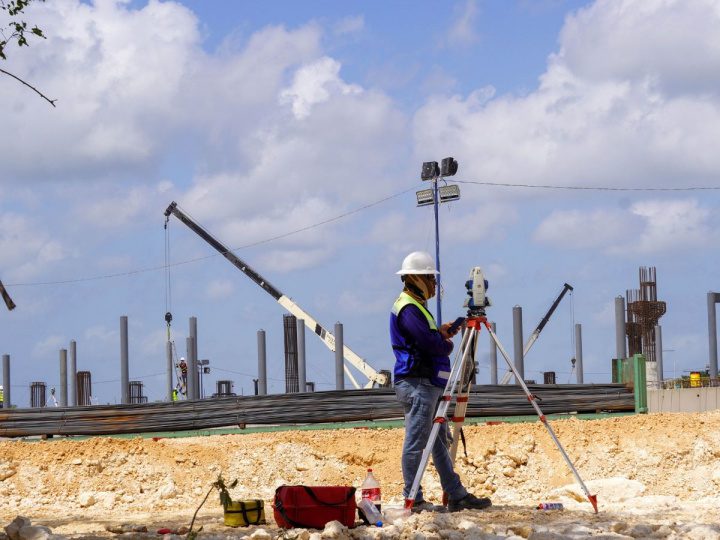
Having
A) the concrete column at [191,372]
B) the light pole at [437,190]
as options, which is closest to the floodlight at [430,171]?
the light pole at [437,190]

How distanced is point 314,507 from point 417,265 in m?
2.07

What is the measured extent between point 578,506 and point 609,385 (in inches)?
A: 272

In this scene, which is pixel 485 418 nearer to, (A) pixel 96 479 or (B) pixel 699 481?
(B) pixel 699 481

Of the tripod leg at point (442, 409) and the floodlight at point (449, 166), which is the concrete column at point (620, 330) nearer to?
the floodlight at point (449, 166)

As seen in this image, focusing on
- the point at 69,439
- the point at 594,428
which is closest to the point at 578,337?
the point at 594,428

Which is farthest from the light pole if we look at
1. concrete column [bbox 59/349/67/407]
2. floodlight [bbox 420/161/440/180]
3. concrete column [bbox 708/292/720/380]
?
concrete column [bbox 59/349/67/407]

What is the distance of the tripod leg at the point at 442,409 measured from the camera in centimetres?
812

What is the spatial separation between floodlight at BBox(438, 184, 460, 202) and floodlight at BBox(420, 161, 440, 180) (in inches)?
14.9

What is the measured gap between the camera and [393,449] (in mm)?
14688

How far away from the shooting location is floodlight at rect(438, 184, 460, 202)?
69.5 feet

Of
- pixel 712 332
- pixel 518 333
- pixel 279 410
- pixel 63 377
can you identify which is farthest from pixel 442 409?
pixel 63 377

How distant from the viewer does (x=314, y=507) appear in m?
8.04

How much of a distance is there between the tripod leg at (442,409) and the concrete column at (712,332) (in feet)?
51.8

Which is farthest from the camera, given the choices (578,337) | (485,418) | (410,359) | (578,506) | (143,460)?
(578,337)
